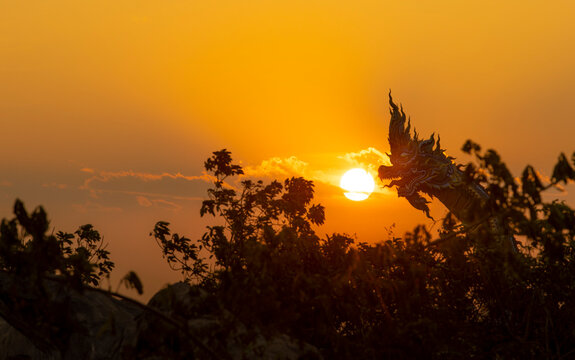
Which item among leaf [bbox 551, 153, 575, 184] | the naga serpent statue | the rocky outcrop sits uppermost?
the naga serpent statue

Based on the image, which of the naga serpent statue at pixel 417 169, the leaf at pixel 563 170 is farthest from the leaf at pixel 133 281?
the naga serpent statue at pixel 417 169

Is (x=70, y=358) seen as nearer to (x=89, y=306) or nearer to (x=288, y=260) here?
(x=89, y=306)

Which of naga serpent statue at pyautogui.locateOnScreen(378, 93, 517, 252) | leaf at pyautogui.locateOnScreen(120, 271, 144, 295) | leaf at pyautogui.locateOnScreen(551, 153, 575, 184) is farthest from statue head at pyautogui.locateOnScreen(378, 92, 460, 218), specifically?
leaf at pyautogui.locateOnScreen(120, 271, 144, 295)


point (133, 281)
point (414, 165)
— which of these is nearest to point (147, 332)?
point (133, 281)

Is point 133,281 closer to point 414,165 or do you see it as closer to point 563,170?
point 563,170

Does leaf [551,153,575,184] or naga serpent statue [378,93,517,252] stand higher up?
naga serpent statue [378,93,517,252]

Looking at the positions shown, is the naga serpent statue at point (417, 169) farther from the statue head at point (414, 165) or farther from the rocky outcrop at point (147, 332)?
the rocky outcrop at point (147, 332)

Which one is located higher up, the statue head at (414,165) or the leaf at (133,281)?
the statue head at (414,165)

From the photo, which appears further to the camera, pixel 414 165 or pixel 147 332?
pixel 414 165

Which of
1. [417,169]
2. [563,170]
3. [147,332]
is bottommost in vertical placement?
[147,332]

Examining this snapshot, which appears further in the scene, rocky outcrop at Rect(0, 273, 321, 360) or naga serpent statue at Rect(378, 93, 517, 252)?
naga serpent statue at Rect(378, 93, 517, 252)

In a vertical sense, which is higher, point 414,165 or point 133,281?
point 414,165

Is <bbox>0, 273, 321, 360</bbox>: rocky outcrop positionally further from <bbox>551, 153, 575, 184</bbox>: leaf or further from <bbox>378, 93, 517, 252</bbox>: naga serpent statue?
<bbox>378, 93, 517, 252</bbox>: naga serpent statue

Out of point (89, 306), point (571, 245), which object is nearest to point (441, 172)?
point (571, 245)
